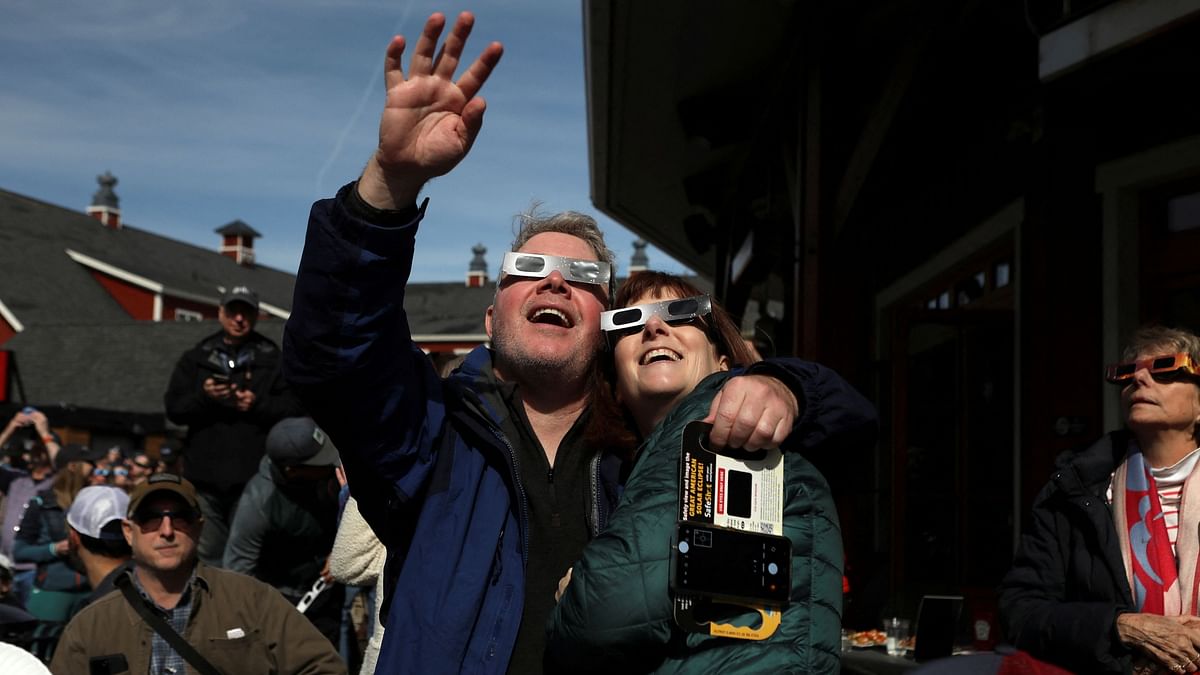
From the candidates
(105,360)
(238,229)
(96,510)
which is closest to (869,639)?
(96,510)

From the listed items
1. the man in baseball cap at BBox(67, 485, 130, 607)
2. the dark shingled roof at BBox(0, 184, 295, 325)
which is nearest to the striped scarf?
the man in baseball cap at BBox(67, 485, 130, 607)

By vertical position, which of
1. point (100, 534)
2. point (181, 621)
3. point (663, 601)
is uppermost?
point (663, 601)

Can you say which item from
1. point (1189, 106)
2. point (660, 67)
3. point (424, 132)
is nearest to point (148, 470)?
point (660, 67)

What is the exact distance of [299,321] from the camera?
6.75 ft

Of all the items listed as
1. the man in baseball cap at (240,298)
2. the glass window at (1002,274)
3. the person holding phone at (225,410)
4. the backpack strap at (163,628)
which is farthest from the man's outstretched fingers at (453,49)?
the glass window at (1002,274)

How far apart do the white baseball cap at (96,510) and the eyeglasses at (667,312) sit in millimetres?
3849

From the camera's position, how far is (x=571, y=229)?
2.74 metres

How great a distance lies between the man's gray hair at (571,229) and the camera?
272 cm

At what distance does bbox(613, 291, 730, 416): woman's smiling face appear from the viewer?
7.71 feet

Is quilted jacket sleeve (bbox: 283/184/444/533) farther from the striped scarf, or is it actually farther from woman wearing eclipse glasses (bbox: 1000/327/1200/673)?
the striped scarf

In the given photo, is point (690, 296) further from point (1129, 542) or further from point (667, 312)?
point (1129, 542)

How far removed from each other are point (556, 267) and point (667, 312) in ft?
0.89

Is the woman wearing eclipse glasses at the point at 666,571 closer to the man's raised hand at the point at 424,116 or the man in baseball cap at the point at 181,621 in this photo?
the man's raised hand at the point at 424,116

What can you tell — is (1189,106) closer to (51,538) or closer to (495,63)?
(495,63)
